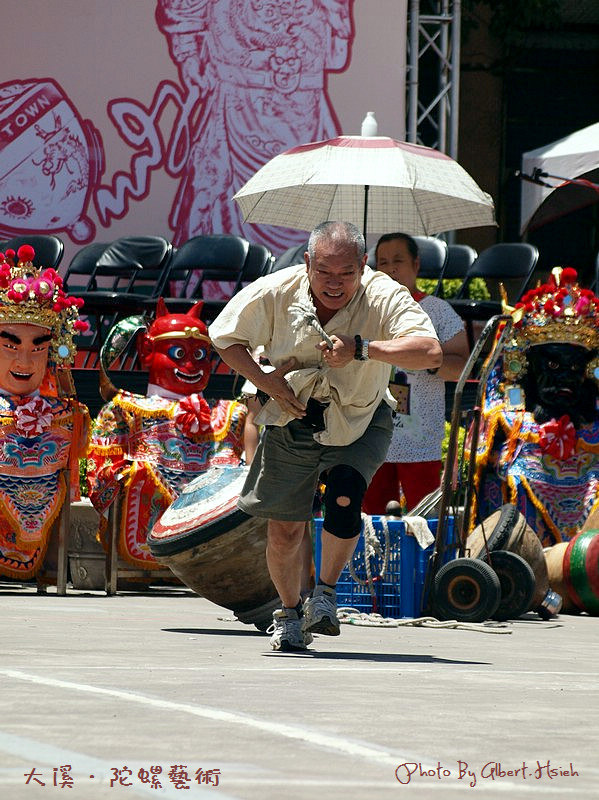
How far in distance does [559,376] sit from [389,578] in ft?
5.74

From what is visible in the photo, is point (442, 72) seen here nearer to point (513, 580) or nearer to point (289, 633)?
point (513, 580)

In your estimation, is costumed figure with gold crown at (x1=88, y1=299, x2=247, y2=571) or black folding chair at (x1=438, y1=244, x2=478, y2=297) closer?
costumed figure with gold crown at (x1=88, y1=299, x2=247, y2=571)

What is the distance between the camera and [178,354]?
9.25 meters

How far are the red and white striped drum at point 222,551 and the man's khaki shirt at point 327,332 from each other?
3.62 feet

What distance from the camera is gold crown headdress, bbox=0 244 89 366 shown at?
350 inches

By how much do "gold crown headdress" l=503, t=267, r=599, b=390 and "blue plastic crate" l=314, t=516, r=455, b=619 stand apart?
1.51m

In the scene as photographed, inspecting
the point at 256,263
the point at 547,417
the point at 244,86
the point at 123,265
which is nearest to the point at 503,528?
the point at 547,417

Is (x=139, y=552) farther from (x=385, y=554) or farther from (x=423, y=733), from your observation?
(x=423, y=733)

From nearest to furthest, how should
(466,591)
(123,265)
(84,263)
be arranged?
(466,591), (123,265), (84,263)

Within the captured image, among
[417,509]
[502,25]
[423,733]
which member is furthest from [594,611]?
[502,25]


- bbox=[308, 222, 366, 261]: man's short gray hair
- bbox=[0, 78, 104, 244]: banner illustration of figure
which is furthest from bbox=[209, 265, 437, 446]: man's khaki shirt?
bbox=[0, 78, 104, 244]: banner illustration of figure

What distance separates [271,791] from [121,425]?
20.9 feet

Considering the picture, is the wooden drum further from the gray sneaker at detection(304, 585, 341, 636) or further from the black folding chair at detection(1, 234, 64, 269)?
the black folding chair at detection(1, 234, 64, 269)

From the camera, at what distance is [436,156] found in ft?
29.7
